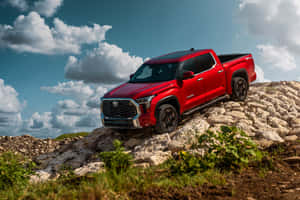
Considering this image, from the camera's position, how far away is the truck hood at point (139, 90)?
829 centimetres

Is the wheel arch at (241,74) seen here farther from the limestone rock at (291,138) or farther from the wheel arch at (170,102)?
the limestone rock at (291,138)

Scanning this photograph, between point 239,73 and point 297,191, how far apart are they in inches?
281

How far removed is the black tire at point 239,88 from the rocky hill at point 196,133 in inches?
12.1

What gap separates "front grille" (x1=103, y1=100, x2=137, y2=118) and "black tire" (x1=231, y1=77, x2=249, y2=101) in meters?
4.22

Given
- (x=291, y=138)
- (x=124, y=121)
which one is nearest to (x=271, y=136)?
(x=291, y=138)

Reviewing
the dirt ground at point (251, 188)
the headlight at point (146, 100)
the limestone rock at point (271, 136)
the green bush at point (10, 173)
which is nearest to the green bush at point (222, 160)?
the dirt ground at point (251, 188)

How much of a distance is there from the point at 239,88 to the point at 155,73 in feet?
11.2

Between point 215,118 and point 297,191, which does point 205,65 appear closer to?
point 215,118

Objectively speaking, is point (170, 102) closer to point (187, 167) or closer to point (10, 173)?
point (187, 167)

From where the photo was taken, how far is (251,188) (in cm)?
449

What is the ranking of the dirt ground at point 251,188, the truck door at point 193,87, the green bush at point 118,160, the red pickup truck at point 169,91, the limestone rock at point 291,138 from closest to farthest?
1. the dirt ground at point 251,188
2. the green bush at point 118,160
3. the limestone rock at point 291,138
4. the red pickup truck at point 169,91
5. the truck door at point 193,87

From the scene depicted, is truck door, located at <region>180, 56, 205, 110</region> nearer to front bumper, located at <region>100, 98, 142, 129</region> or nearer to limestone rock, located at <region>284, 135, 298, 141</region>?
front bumper, located at <region>100, 98, 142, 129</region>

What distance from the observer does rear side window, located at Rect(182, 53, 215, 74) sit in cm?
932

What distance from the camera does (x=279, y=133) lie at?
8.55 meters
